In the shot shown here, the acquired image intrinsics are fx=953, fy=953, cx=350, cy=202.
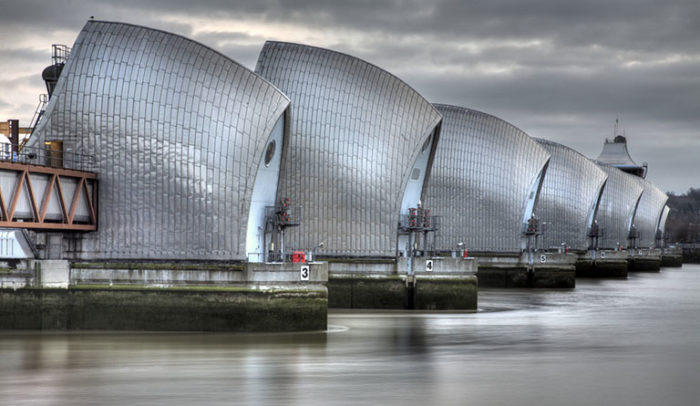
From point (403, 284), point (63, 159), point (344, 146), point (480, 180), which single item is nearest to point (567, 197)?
point (480, 180)

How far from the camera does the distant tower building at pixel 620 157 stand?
619ft

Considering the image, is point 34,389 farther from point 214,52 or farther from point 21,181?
point 214,52

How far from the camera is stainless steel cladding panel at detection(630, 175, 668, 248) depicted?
166375 millimetres

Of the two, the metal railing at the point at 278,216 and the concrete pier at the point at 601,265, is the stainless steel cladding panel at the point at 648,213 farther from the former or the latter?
the metal railing at the point at 278,216

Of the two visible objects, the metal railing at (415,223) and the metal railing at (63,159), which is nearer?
the metal railing at (63,159)

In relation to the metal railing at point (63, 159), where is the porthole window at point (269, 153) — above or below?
above

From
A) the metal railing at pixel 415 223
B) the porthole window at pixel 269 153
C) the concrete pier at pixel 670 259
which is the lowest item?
the concrete pier at pixel 670 259

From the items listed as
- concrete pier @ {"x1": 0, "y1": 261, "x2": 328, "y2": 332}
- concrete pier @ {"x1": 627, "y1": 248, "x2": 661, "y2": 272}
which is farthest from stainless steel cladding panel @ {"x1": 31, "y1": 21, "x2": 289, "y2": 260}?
concrete pier @ {"x1": 627, "y1": 248, "x2": 661, "y2": 272}

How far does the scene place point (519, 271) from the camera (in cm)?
8612

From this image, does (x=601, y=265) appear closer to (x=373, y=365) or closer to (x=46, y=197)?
(x=46, y=197)

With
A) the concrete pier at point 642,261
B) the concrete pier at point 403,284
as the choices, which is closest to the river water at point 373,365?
the concrete pier at point 403,284

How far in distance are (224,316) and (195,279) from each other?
2118 mm

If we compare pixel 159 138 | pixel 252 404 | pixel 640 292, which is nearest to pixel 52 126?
pixel 159 138

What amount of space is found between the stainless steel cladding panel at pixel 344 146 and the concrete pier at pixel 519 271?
22345mm
